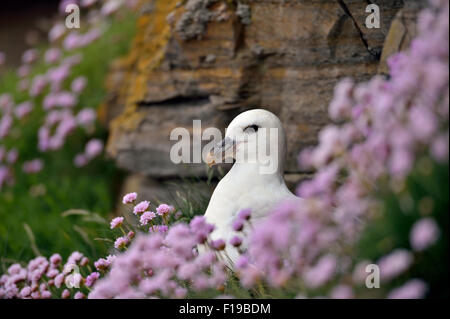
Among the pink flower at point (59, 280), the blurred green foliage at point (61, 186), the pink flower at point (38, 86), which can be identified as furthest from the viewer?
the pink flower at point (38, 86)

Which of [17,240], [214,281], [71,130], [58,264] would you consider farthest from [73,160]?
[214,281]

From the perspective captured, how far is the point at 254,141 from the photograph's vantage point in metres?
2.09

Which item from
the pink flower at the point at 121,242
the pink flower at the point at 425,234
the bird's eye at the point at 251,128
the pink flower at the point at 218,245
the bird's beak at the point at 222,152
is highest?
the bird's eye at the point at 251,128

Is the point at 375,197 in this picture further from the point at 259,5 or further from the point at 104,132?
the point at 104,132

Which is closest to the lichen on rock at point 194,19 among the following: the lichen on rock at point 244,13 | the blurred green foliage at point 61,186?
the lichen on rock at point 244,13

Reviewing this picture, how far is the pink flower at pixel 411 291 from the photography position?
4.02 feet

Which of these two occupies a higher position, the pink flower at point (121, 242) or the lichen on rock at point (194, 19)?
the lichen on rock at point (194, 19)

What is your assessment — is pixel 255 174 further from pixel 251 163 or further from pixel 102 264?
pixel 102 264

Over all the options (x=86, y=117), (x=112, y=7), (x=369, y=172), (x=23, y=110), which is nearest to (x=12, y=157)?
(x=23, y=110)

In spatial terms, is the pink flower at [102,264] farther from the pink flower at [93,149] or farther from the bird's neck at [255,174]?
the pink flower at [93,149]

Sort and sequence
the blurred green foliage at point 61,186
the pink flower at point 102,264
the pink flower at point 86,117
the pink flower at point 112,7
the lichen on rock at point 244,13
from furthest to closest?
Result: the pink flower at point 112,7
the pink flower at point 86,117
the blurred green foliage at point 61,186
the lichen on rock at point 244,13
the pink flower at point 102,264

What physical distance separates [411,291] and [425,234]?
122mm

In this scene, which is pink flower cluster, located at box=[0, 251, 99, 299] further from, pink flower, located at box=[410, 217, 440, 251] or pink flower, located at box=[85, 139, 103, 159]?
pink flower, located at box=[85, 139, 103, 159]
